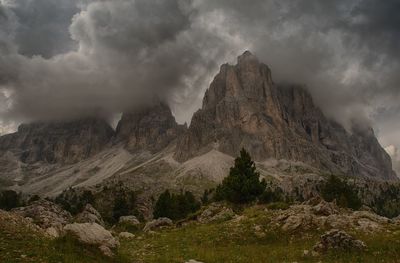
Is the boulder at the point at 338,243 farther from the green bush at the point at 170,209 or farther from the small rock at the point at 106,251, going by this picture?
the green bush at the point at 170,209

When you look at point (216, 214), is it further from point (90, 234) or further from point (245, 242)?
point (90, 234)

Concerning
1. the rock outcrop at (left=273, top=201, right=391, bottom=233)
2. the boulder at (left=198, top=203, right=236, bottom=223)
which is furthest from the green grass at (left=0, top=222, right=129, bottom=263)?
the boulder at (left=198, top=203, right=236, bottom=223)

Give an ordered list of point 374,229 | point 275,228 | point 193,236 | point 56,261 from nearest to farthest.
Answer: point 56,261
point 374,229
point 275,228
point 193,236

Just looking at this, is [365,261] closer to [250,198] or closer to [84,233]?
[84,233]

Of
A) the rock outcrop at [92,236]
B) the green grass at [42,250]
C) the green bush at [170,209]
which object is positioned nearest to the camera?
the green grass at [42,250]

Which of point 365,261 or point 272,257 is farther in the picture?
point 272,257

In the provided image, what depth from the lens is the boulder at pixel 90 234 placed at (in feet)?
92.6

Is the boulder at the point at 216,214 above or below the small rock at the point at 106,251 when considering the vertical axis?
above

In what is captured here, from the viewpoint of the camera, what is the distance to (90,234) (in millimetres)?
29062

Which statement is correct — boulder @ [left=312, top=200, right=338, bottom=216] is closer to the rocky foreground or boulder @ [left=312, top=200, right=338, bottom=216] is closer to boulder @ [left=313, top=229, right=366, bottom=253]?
the rocky foreground

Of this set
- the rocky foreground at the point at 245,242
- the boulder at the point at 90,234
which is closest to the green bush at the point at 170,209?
the rocky foreground at the point at 245,242

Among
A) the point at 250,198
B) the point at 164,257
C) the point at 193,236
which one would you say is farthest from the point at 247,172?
the point at 164,257

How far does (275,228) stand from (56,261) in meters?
22.7

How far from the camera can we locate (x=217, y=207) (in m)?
67.6
